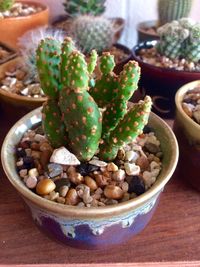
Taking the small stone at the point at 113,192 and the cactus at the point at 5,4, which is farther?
the cactus at the point at 5,4

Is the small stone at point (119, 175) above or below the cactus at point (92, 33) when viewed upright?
below

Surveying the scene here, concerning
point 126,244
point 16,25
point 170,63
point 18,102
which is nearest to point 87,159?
point 126,244

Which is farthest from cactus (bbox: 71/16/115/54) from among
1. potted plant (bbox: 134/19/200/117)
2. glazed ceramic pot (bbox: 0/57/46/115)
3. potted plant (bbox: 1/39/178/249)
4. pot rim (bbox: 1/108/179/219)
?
pot rim (bbox: 1/108/179/219)

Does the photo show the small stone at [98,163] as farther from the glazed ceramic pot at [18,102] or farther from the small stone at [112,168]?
the glazed ceramic pot at [18,102]

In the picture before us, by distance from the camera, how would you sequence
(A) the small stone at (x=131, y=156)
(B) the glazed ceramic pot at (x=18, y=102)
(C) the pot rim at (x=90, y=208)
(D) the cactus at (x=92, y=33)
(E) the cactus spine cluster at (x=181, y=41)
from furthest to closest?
(D) the cactus at (x=92, y=33)
(E) the cactus spine cluster at (x=181, y=41)
(B) the glazed ceramic pot at (x=18, y=102)
(A) the small stone at (x=131, y=156)
(C) the pot rim at (x=90, y=208)

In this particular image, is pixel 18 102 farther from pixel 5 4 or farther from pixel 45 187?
pixel 5 4

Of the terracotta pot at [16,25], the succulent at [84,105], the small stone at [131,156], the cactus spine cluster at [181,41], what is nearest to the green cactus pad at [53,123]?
the succulent at [84,105]
